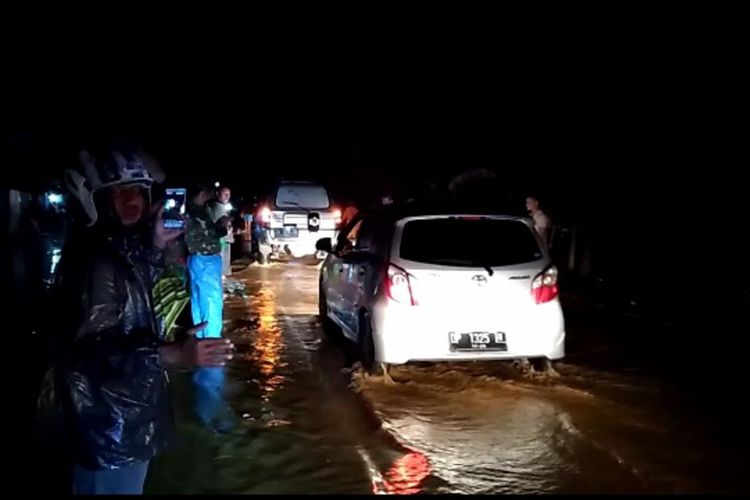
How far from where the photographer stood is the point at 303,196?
21.3 meters

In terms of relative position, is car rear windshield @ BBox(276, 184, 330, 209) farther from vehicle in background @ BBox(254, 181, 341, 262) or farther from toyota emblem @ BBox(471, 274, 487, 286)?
toyota emblem @ BBox(471, 274, 487, 286)

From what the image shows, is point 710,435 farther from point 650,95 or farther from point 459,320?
point 650,95

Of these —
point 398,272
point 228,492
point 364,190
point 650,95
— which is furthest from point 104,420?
point 364,190

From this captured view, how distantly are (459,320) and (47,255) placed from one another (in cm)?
846

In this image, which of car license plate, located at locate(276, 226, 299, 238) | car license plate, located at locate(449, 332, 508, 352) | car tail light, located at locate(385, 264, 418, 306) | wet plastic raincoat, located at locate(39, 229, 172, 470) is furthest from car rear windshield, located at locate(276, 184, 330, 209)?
wet plastic raincoat, located at locate(39, 229, 172, 470)

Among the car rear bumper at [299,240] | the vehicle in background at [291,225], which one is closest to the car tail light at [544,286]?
the vehicle in background at [291,225]

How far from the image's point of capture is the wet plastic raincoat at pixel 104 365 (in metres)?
3.07

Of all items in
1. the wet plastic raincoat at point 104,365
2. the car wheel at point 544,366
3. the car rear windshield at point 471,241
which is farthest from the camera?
the car wheel at point 544,366

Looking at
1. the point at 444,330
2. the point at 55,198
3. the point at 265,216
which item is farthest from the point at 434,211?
the point at 265,216

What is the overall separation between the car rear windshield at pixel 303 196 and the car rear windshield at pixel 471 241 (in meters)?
12.8

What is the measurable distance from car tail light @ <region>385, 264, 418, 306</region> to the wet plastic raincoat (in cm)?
489

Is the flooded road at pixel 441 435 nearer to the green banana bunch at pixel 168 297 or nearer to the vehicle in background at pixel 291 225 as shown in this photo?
the green banana bunch at pixel 168 297

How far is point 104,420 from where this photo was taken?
3.11m

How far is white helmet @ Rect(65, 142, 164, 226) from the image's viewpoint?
3.27m
